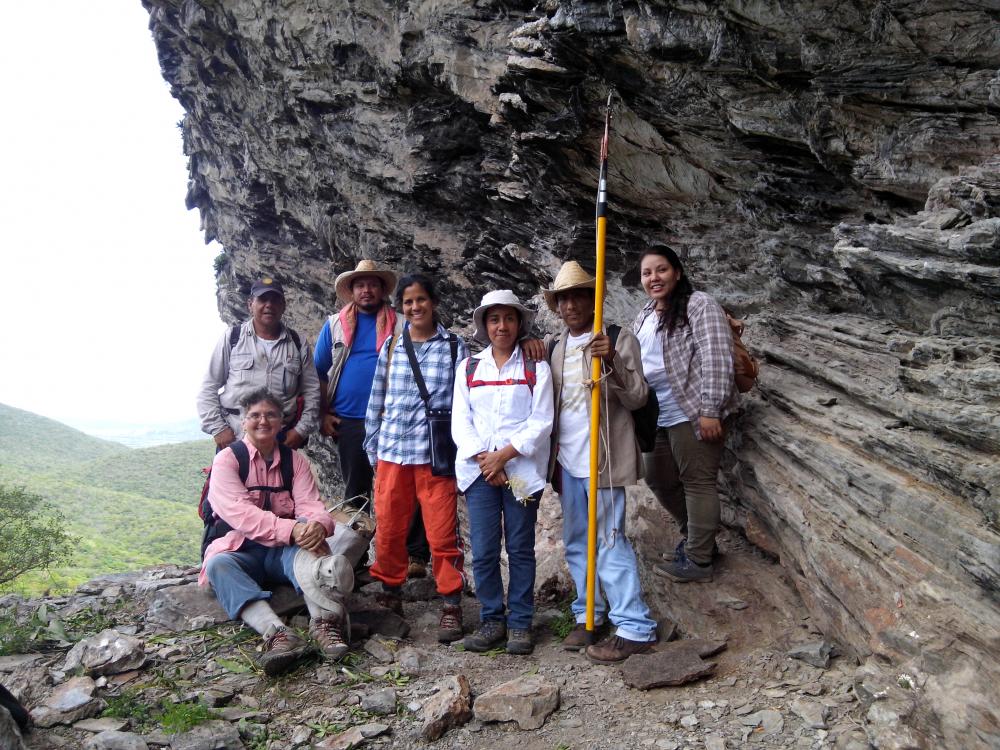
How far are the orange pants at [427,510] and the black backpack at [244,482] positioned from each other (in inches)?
32.9

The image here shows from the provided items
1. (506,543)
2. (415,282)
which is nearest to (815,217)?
(415,282)

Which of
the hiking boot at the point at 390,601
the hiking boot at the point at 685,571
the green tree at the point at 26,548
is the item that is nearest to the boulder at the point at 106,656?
the hiking boot at the point at 390,601

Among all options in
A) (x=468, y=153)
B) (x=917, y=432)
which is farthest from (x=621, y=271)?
(x=917, y=432)

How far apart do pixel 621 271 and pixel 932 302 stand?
5.34m

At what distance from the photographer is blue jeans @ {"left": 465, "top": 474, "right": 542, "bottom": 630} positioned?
5.93 m

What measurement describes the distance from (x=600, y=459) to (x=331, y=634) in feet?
8.84

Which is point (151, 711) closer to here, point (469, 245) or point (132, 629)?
point (132, 629)

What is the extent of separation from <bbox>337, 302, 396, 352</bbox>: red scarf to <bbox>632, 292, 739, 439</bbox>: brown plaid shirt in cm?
285

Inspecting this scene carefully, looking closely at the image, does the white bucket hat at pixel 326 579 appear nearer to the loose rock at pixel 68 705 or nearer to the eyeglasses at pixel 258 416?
the eyeglasses at pixel 258 416

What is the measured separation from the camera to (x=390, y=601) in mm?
6898

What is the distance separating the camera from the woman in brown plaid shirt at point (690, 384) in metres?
5.77

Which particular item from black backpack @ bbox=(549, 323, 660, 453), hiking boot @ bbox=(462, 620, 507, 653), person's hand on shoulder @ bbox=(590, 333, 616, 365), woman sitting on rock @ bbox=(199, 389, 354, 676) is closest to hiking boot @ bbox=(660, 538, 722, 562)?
black backpack @ bbox=(549, 323, 660, 453)

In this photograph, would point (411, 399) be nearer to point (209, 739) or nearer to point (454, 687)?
point (454, 687)

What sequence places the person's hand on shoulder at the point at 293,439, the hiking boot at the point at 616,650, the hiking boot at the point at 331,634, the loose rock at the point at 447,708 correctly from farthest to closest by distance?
the person's hand on shoulder at the point at 293,439 < the hiking boot at the point at 331,634 < the hiking boot at the point at 616,650 < the loose rock at the point at 447,708
